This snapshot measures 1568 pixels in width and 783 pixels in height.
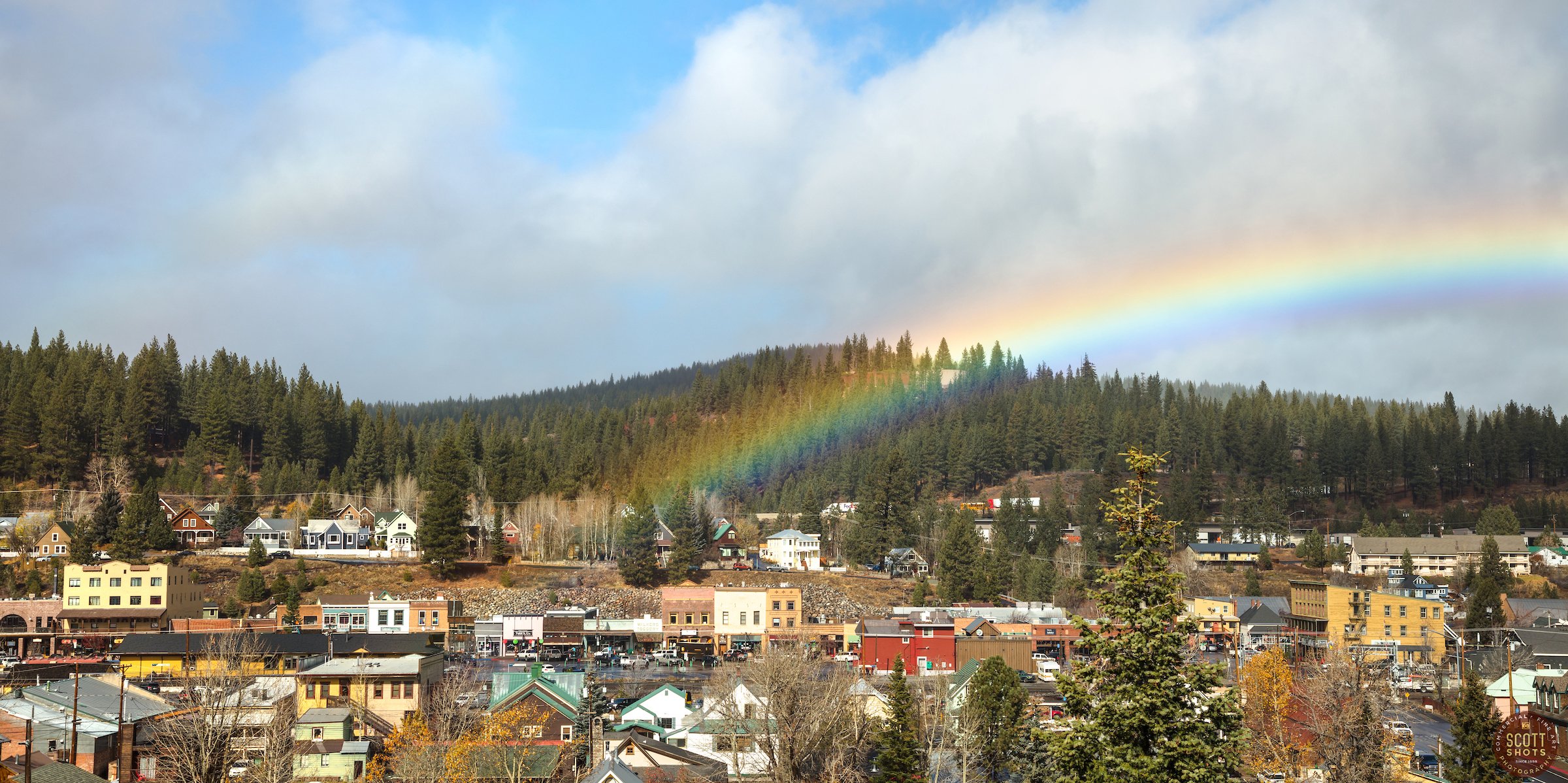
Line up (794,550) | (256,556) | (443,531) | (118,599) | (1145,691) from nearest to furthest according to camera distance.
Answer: (1145,691) → (118,599) → (256,556) → (443,531) → (794,550)

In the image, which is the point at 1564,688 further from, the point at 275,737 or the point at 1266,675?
the point at 275,737

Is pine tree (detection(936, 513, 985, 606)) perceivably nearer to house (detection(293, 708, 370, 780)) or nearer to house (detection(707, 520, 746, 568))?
house (detection(707, 520, 746, 568))

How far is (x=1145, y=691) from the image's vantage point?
1961cm

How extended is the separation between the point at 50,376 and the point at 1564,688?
132m

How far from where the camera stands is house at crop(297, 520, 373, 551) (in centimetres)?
10331

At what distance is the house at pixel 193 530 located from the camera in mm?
99438

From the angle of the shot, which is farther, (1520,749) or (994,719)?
(994,719)

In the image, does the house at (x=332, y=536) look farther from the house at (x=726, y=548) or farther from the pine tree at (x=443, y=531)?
the house at (x=726, y=548)

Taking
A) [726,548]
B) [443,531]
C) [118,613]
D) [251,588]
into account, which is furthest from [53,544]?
[726,548]

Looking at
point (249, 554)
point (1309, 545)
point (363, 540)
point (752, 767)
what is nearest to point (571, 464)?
point (363, 540)

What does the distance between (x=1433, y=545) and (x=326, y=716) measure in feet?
335

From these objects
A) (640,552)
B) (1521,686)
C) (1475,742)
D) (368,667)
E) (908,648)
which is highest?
(640,552)

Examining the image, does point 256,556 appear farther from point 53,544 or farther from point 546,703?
point 546,703

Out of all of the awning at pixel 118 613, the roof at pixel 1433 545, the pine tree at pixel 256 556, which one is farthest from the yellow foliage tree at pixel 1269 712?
the pine tree at pixel 256 556
